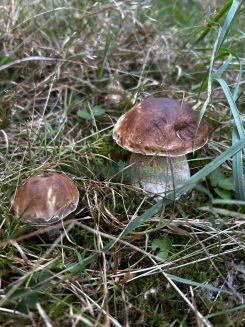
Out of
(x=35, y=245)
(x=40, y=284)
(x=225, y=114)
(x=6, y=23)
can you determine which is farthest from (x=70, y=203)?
(x=6, y=23)

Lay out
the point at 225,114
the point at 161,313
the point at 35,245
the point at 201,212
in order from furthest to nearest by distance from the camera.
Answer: the point at 225,114 → the point at 201,212 → the point at 35,245 → the point at 161,313

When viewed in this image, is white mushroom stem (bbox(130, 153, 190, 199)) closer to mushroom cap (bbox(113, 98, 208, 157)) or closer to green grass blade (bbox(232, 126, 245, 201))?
mushroom cap (bbox(113, 98, 208, 157))

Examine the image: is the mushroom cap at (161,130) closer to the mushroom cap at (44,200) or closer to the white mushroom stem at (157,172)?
the white mushroom stem at (157,172)

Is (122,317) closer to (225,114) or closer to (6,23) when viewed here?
(225,114)

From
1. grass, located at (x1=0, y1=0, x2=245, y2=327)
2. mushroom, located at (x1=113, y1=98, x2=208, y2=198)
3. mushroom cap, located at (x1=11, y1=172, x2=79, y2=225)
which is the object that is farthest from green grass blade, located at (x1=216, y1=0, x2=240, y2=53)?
mushroom cap, located at (x1=11, y1=172, x2=79, y2=225)

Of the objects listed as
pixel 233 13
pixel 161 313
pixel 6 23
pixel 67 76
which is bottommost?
pixel 161 313

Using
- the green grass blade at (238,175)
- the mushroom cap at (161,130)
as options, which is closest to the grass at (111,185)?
the green grass blade at (238,175)
